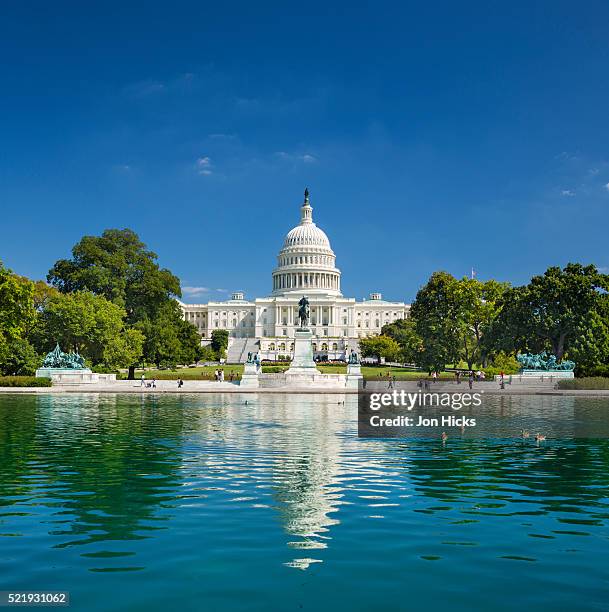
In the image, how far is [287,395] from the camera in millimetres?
47219

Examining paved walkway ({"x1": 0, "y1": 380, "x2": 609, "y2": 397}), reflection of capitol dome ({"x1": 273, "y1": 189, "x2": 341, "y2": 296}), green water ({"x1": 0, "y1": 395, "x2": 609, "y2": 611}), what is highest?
reflection of capitol dome ({"x1": 273, "y1": 189, "x2": 341, "y2": 296})

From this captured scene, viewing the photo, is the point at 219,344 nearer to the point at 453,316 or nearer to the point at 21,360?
the point at 453,316

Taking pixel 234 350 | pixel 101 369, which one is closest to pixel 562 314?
pixel 101 369

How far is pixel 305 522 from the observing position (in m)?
11.6

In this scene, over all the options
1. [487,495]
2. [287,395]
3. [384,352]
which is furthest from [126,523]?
[384,352]

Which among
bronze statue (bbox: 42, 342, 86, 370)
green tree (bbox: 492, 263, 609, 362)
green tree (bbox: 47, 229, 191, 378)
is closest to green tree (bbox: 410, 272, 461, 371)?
green tree (bbox: 492, 263, 609, 362)

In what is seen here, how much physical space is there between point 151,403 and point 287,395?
1116cm

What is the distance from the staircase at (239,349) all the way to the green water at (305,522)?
124 m

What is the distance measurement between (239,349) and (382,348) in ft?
159

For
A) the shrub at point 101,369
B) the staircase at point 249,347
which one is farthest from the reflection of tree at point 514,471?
the staircase at point 249,347

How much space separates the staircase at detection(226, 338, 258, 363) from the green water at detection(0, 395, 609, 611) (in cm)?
12363

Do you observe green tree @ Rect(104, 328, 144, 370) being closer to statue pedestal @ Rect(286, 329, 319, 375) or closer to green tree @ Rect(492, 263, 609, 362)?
statue pedestal @ Rect(286, 329, 319, 375)

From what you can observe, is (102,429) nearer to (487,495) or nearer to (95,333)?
(487,495)

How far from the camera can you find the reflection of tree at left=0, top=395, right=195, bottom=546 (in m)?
11.9
